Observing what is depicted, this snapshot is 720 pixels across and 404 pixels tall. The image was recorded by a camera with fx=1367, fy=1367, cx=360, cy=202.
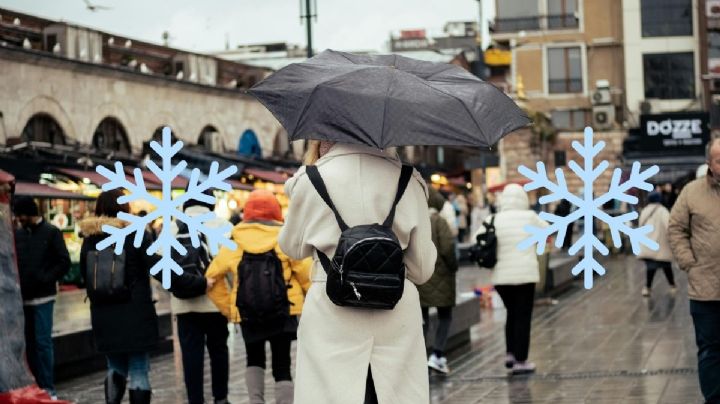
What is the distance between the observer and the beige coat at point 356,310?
5.82m

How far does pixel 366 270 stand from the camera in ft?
18.7

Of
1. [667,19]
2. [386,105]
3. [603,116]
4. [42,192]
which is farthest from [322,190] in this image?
[667,19]

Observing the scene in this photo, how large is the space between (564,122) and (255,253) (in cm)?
5594

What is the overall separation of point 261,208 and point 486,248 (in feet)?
12.0

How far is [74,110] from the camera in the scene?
32.4 metres

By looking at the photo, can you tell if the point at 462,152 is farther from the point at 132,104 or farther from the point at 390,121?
the point at 390,121

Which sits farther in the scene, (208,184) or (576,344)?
(576,344)

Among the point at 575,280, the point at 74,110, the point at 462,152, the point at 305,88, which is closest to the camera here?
the point at 305,88

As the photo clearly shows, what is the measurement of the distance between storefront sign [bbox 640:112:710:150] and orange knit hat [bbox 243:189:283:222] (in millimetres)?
41152

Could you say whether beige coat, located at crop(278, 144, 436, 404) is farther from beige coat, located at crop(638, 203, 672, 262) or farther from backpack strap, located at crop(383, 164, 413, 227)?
beige coat, located at crop(638, 203, 672, 262)

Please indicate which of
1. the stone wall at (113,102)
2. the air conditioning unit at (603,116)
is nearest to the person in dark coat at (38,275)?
the stone wall at (113,102)

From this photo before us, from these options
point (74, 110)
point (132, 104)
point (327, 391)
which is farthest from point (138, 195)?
point (132, 104)

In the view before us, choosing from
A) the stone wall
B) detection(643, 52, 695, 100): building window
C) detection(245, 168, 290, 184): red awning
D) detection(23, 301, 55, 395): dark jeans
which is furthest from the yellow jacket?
detection(643, 52, 695, 100): building window

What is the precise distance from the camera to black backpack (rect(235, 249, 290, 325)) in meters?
9.16
